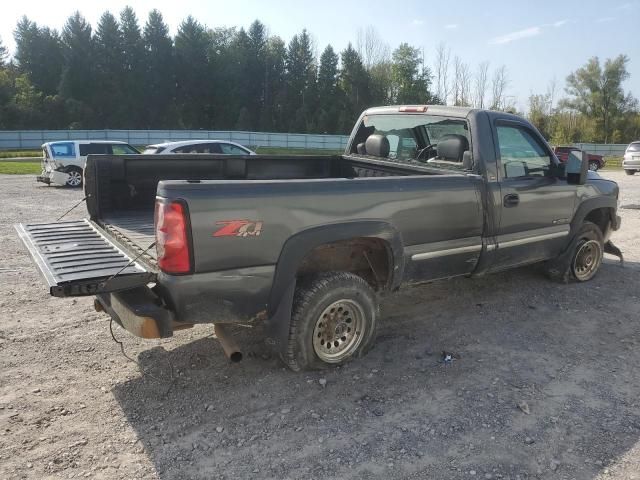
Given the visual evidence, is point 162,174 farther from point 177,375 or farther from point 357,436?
point 357,436

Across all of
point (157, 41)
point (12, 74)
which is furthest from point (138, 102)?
point (12, 74)

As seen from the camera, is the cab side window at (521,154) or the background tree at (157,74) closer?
the cab side window at (521,154)

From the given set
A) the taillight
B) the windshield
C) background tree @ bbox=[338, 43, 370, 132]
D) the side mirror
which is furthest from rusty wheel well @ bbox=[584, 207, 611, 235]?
background tree @ bbox=[338, 43, 370, 132]

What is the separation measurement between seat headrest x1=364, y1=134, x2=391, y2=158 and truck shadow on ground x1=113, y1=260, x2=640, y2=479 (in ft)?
5.88

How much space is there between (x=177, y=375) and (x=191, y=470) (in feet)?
3.72

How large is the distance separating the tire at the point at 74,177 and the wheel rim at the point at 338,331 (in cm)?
1502

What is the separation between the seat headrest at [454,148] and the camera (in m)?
4.85

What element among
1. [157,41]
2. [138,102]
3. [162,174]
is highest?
[157,41]

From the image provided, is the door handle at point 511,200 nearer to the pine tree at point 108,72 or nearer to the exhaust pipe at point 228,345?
the exhaust pipe at point 228,345

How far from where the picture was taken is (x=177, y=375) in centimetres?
389

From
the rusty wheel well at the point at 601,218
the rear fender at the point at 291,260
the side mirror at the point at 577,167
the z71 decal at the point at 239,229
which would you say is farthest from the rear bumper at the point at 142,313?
the rusty wheel well at the point at 601,218

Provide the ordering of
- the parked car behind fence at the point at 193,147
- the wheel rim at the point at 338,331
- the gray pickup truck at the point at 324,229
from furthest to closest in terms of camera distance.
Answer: the parked car behind fence at the point at 193,147 < the wheel rim at the point at 338,331 < the gray pickup truck at the point at 324,229

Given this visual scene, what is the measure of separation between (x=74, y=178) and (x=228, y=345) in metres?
15.1

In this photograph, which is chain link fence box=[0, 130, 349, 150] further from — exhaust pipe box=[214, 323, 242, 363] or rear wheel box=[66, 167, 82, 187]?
exhaust pipe box=[214, 323, 242, 363]
